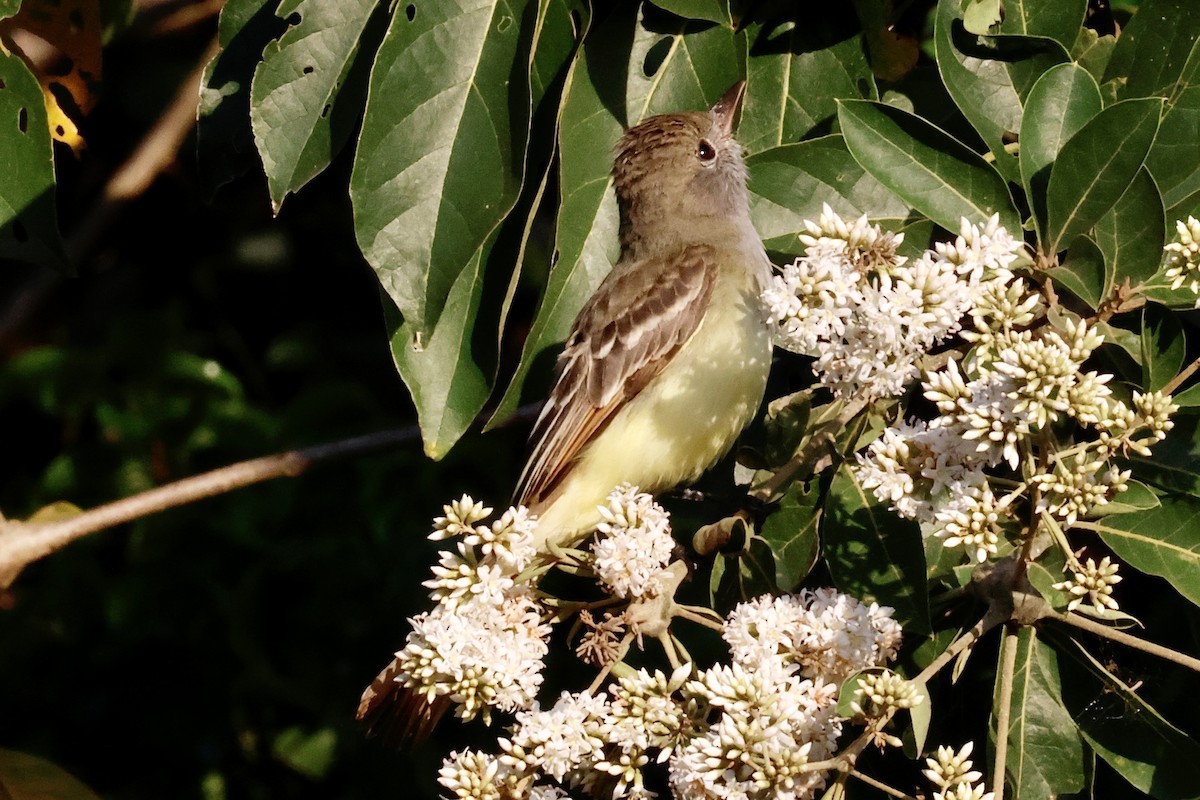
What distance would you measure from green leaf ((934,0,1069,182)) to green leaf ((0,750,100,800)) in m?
2.88

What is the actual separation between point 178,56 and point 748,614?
5161mm

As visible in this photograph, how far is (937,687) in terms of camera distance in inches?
123

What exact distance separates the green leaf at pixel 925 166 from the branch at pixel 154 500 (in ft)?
6.58

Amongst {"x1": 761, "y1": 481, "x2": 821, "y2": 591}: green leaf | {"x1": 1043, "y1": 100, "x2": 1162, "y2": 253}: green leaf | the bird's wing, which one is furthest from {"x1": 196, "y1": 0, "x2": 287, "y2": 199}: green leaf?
{"x1": 1043, "y1": 100, "x2": 1162, "y2": 253}: green leaf

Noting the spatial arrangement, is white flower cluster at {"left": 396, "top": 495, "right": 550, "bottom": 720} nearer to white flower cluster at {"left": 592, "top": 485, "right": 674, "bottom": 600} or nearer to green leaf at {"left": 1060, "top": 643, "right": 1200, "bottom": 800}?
white flower cluster at {"left": 592, "top": 485, "right": 674, "bottom": 600}

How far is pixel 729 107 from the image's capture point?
3842 millimetres

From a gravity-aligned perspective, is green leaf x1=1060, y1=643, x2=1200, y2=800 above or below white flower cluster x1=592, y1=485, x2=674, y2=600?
below

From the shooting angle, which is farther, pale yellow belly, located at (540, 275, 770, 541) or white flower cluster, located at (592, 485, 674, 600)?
pale yellow belly, located at (540, 275, 770, 541)

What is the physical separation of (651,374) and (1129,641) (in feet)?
7.31

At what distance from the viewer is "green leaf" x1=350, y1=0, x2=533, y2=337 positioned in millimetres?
2926

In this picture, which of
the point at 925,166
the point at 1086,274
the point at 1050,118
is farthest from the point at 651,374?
the point at 1086,274

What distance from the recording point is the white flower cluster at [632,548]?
2.56 m

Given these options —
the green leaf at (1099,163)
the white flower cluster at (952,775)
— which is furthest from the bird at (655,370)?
the white flower cluster at (952,775)

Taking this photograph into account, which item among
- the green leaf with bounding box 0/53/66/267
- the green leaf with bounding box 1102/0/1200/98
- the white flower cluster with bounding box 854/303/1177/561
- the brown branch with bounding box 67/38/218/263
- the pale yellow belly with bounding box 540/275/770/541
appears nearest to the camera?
the white flower cluster with bounding box 854/303/1177/561
